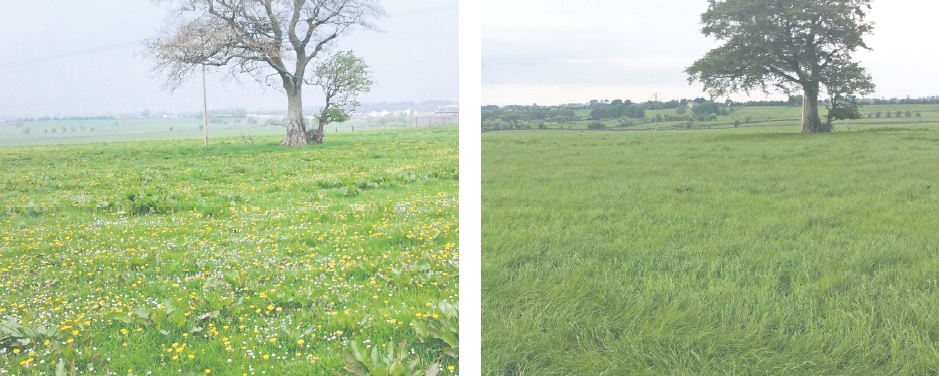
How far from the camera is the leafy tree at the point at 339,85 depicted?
6.73 feet

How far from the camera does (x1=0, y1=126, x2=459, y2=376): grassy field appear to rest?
1446 millimetres

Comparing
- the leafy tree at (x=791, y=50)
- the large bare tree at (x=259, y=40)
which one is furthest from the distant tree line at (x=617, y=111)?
the large bare tree at (x=259, y=40)

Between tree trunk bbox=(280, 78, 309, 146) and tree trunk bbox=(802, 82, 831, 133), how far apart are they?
2.60 metres

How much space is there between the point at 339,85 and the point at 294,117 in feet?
0.72

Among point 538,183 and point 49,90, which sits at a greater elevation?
point 49,90

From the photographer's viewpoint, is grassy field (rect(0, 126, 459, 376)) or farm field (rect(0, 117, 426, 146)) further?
farm field (rect(0, 117, 426, 146))

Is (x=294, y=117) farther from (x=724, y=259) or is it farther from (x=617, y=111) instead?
(x=617, y=111)

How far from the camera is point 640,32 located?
3504 millimetres

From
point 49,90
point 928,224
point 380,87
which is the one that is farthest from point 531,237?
point 49,90

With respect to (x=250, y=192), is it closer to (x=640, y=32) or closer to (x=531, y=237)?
(x=531, y=237)

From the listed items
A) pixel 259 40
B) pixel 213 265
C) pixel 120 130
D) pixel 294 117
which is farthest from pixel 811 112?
pixel 120 130

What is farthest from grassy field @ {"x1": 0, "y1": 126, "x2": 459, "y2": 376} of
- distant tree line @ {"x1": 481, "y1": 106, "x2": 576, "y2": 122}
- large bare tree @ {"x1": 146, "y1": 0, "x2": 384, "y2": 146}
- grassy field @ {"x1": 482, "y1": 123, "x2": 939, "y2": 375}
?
distant tree line @ {"x1": 481, "y1": 106, "x2": 576, "y2": 122}

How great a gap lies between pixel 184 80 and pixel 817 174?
9.81 feet

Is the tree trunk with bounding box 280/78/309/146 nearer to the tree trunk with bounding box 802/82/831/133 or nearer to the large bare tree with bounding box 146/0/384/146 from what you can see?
the large bare tree with bounding box 146/0/384/146
